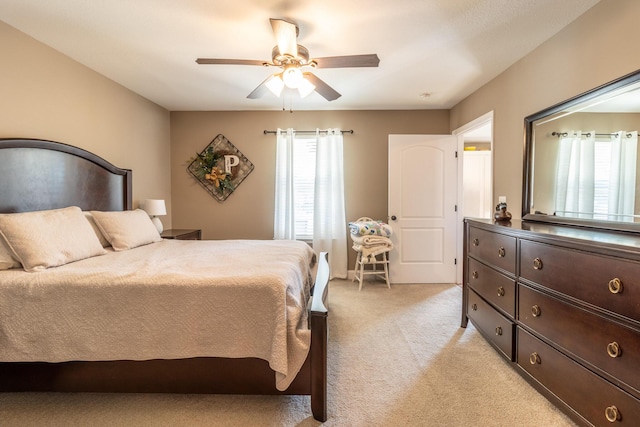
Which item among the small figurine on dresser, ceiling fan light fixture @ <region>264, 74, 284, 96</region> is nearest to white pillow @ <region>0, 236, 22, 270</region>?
ceiling fan light fixture @ <region>264, 74, 284, 96</region>

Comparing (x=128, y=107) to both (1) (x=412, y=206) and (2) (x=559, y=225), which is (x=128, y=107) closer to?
(1) (x=412, y=206)

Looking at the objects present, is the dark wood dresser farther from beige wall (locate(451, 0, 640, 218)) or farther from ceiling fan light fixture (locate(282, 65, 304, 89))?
ceiling fan light fixture (locate(282, 65, 304, 89))

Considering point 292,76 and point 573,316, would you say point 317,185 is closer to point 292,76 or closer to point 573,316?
point 292,76

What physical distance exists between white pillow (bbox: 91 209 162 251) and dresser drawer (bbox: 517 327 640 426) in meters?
3.07

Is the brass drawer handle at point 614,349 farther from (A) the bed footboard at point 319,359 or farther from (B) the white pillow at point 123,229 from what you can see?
(B) the white pillow at point 123,229

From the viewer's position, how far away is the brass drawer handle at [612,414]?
4.36 ft

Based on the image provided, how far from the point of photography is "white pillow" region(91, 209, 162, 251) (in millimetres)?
2664

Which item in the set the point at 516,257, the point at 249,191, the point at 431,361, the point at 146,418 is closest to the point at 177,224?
the point at 249,191

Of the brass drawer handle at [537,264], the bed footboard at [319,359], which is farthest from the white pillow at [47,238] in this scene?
the brass drawer handle at [537,264]

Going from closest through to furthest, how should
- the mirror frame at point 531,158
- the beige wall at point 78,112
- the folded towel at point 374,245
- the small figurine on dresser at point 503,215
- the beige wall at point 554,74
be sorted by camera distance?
the mirror frame at point 531,158, the beige wall at point 554,74, the beige wall at point 78,112, the small figurine on dresser at point 503,215, the folded towel at point 374,245

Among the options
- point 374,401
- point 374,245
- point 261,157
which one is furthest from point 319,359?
point 261,157

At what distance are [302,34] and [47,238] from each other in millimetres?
2250

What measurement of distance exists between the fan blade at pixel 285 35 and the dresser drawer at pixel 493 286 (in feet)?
6.98

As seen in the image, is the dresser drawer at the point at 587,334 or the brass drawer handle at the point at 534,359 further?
the brass drawer handle at the point at 534,359
